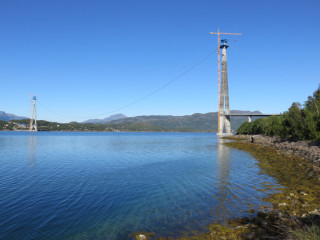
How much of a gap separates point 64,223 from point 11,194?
8128 mm

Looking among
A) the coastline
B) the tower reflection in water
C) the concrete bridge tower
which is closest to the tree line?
the coastline

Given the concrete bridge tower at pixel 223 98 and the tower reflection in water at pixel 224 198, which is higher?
the concrete bridge tower at pixel 223 98

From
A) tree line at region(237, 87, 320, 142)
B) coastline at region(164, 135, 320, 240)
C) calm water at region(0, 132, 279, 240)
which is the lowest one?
calm water at region(0, 132, 279, 240)

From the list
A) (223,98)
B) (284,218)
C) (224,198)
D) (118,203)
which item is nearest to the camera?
(284,218)

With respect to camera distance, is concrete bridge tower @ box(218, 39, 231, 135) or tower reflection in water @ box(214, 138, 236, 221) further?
concrete bridge tower @ box(218, 39, 231, 135)

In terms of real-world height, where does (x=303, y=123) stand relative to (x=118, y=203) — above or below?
above

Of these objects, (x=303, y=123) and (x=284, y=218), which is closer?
(x=284, y=218)

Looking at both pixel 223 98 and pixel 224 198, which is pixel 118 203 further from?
pixel 223 98

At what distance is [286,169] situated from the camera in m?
25.9

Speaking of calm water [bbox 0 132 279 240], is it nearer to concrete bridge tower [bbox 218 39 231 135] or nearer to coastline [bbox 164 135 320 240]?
coastline [bbox 164 135 320 240]

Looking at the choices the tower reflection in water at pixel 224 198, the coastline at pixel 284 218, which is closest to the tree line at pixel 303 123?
the coastline at pixel 284 218

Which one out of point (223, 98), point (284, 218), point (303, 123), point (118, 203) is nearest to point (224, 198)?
point (284, 218)

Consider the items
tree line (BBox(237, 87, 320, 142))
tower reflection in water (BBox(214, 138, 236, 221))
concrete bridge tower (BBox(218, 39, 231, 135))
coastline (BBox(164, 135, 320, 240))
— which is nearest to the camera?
coastline (BBox(164, 135, 320, 240))

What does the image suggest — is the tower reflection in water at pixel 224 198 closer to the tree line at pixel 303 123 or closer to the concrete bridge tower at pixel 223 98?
the tree line at pixel 303 123
